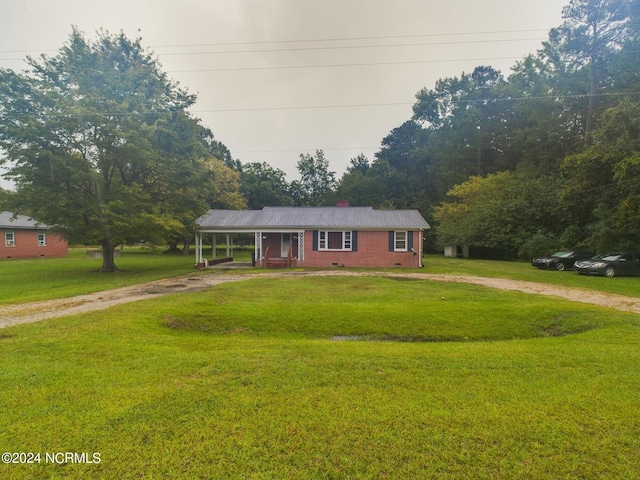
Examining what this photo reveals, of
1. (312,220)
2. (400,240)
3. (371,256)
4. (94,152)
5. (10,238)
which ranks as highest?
(94,152)

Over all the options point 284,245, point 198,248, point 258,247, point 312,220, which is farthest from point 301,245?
point 198,248

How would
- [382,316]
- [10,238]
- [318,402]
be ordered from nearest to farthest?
[318,402], [382,316], [10,238]

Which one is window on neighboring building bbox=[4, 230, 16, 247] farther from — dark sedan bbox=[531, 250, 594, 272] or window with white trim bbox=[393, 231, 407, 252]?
dark sedan bbox=[531, 250, 594, 272]

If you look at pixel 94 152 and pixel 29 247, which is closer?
pixel 94 152

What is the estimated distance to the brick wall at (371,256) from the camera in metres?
20.3

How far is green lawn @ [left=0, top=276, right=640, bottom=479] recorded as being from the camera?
95.9 inches

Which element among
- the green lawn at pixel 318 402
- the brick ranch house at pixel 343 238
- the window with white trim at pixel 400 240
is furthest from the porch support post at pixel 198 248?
the green lawn at pixel 318 402

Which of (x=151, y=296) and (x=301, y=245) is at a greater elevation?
(x=301, y=245)

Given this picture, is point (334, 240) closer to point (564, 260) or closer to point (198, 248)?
point (198, 248)

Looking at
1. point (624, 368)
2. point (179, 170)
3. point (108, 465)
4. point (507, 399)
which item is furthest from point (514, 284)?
point (179, 170)

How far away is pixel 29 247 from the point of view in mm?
28031

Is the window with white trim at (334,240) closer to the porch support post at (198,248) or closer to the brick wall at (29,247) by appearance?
the porch support post at (198,248)

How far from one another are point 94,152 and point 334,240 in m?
13.9

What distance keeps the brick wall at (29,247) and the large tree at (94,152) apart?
13.4m
